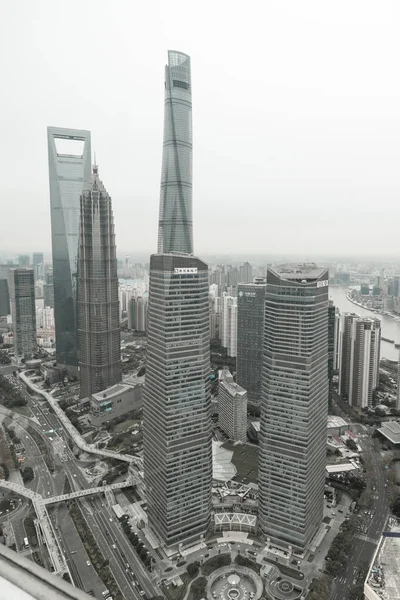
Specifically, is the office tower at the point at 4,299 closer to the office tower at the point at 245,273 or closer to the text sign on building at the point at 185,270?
the office tower at the point at 245,273

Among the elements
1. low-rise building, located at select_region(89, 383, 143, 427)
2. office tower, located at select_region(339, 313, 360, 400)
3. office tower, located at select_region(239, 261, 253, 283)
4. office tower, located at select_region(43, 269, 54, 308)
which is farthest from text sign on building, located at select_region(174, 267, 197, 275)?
office tower, located at select_region(43, 269, 54, 308)

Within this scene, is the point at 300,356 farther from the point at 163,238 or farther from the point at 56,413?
the point at 56,413

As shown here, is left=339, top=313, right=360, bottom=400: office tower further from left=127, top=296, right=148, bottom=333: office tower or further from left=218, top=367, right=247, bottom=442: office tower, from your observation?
left=127, top=296, right=148, bottom=333: office tower

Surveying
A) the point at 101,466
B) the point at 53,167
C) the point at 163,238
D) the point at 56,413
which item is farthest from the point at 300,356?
the point at 53,167

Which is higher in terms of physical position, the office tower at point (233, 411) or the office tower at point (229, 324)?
the office tower at point (229, 324)

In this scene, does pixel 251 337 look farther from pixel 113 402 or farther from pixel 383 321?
pixel 383 321

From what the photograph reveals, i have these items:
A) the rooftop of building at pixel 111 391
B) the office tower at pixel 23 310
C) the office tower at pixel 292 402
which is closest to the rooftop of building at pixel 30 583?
the office tower at pixel 292 402

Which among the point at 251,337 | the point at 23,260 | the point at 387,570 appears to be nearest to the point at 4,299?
the point at 23,260
